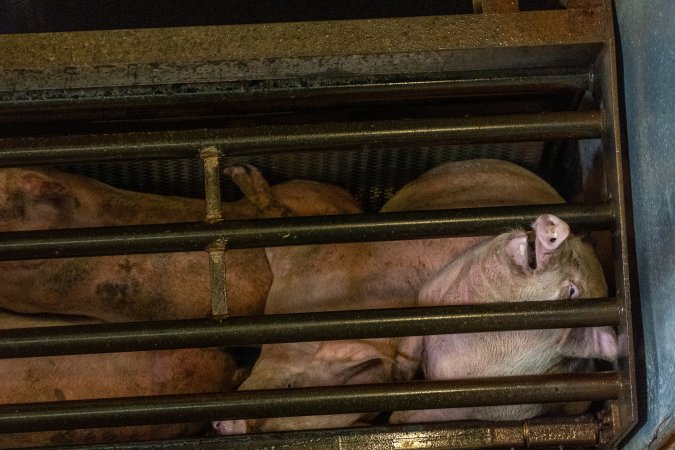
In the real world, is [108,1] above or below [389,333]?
above

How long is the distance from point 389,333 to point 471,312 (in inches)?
6.0

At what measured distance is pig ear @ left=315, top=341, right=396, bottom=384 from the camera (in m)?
1.78

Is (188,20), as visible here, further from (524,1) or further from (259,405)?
(259,405)

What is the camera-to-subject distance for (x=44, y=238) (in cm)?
151

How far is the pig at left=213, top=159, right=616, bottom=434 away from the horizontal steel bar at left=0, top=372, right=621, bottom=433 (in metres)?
0.32

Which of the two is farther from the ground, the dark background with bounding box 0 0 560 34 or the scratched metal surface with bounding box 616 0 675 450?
the dark background with bounding box 0 0 560 34

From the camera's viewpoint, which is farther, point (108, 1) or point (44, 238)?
point (108, 1)

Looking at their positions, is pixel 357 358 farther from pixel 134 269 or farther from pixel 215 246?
pixel 134 269

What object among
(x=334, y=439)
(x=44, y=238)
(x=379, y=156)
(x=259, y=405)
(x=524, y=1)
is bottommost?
(x=334, y=439)

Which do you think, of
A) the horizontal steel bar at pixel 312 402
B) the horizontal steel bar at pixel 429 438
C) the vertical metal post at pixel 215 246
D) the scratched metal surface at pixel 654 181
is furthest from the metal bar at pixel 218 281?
the scratched metal surface at pixel 654 181

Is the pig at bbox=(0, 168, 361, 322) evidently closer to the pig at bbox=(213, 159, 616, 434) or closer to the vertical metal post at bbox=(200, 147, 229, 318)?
the pig at bbox=(213, 159, 616, 434)

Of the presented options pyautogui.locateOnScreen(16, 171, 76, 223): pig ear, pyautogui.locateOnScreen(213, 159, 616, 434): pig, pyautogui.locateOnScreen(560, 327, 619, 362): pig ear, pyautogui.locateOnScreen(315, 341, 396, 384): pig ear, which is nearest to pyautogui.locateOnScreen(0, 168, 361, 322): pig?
pyautogui.locateOnScreen(16, 171, 76, 223): pig ear

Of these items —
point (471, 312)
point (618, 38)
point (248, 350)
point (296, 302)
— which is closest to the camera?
point (471, 312)

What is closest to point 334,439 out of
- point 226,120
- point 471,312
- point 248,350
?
point 471,312
